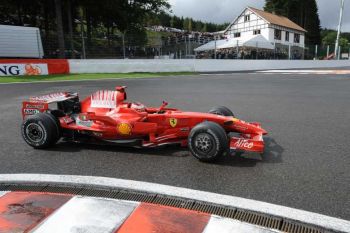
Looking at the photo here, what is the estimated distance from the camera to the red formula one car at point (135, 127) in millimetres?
4406

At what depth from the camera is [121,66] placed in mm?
22094

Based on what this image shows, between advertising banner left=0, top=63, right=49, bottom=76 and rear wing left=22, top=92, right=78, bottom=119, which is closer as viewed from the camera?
rear wing left=22, top=92, right=78, bottom=119

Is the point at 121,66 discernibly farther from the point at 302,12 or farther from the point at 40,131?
the point at 302,12

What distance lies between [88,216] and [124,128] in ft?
6.92

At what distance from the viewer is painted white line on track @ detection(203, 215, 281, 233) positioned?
2.67 metres

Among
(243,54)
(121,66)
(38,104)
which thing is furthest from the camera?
(243,54)

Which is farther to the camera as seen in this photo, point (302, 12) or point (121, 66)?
point (302, 12)

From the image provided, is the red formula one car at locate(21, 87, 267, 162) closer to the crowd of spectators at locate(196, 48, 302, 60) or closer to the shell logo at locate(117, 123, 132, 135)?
the shell logo at locate(117, 123, 132, 135)

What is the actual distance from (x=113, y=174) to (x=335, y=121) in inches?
194

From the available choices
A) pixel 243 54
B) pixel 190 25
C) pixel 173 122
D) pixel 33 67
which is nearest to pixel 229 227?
pixel 173 122

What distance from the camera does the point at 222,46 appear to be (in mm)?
31906

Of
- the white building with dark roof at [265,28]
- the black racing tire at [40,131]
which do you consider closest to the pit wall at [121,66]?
the black racing tire at [40,131]

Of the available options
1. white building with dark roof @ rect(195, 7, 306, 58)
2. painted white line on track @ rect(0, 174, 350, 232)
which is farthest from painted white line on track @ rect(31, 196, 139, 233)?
white building with dark roof @ rect(195, 7, 306, 58)

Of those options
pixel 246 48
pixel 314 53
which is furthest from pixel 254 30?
pixel 246 48
